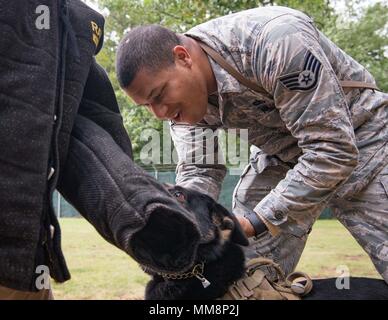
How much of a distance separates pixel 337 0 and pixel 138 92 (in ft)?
69.0

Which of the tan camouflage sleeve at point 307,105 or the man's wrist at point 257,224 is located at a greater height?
the tan camouflage sleeve at point 307,105

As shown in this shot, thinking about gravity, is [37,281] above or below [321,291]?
above

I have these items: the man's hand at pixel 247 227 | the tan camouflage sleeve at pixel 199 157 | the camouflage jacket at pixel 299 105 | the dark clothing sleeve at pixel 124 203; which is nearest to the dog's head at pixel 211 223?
the man's hand at pixel 247 227

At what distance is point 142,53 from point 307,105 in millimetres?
762

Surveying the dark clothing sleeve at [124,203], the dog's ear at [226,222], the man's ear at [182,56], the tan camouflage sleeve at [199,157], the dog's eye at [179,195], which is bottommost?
the tan camouflage sleeve at [199,157]

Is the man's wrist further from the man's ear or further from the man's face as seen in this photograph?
the man's ear

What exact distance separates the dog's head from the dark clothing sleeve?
1.40ft

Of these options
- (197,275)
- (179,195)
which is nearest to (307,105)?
(179,195)

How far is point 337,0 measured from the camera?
21203 millimetres

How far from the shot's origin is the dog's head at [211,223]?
6.46ft

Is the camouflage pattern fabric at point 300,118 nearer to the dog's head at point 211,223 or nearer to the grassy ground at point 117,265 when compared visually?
the dog's head at point 211,223

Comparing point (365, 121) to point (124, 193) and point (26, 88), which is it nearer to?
point (124, 193)
